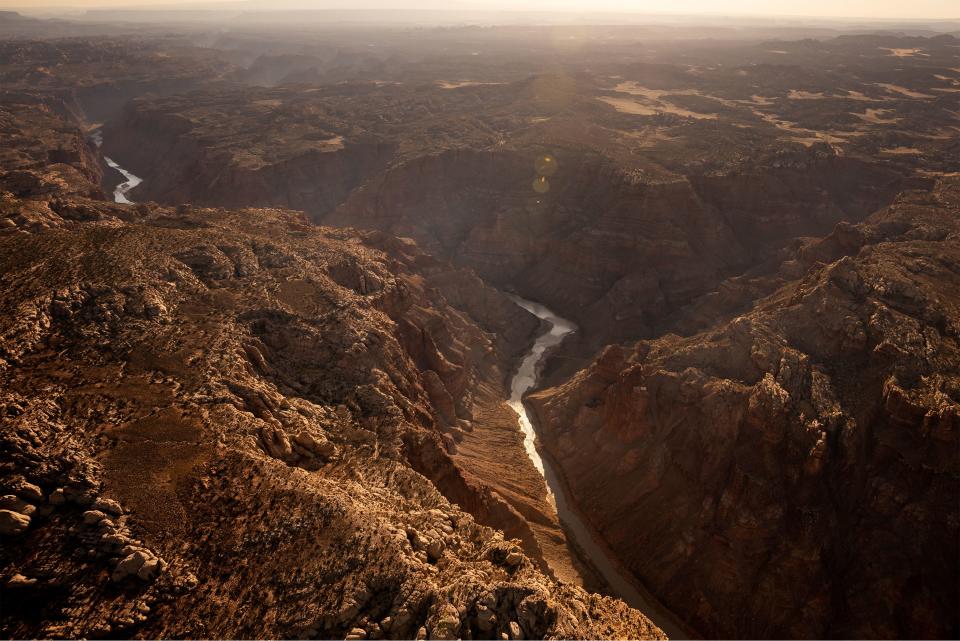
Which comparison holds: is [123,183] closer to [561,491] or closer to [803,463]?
[561,491]

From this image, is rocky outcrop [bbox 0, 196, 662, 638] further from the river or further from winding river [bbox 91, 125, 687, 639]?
the river

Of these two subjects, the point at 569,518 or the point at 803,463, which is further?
the point at 569,518

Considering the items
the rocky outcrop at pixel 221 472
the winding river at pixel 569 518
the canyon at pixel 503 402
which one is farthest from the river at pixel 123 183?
the rocky outcrop at pixel 221 472

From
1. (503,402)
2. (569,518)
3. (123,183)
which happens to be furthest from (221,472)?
(123,183)

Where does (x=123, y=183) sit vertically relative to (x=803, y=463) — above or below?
above

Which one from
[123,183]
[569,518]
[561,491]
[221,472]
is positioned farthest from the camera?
[123,183]

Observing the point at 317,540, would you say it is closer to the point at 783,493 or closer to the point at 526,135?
the point at 783,493

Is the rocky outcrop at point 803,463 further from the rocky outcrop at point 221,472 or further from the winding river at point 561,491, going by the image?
the rocky outcrop at point 221,472
